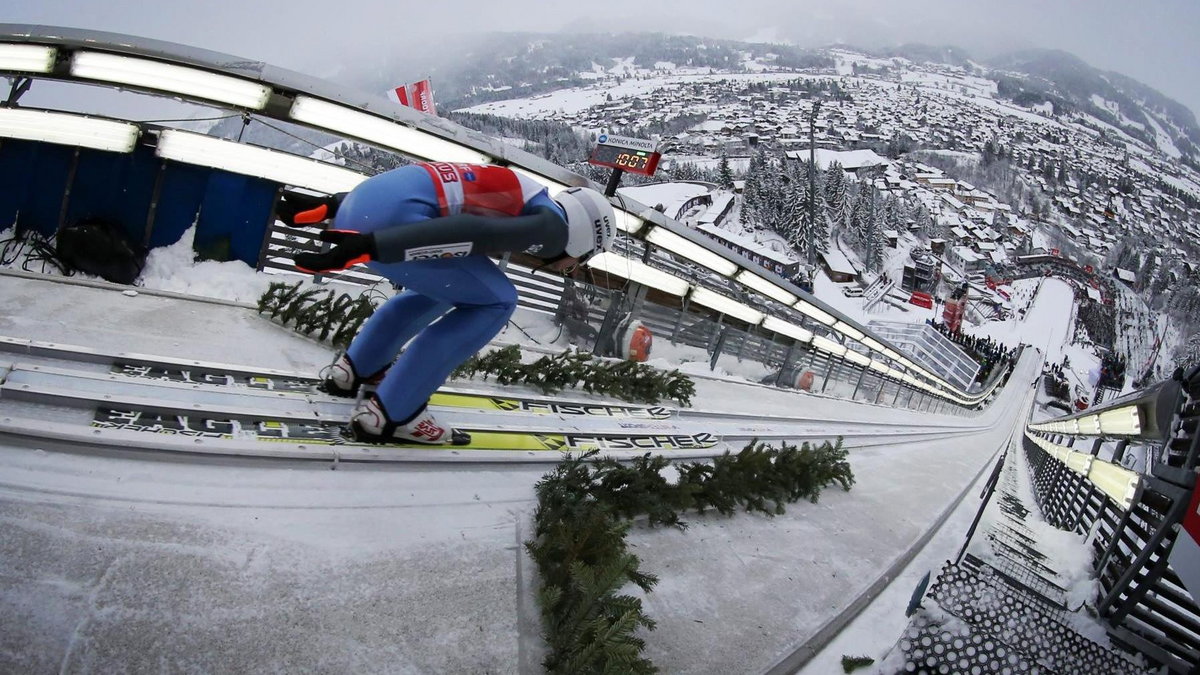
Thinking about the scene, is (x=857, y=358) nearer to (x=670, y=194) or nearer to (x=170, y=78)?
(x=170, y=78)

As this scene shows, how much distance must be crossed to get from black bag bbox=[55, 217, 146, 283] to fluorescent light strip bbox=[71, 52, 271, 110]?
1585 millimetres

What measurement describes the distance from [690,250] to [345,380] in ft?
16.4

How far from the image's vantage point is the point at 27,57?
446cm

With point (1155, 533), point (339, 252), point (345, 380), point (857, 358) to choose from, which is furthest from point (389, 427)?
point (857, 358)

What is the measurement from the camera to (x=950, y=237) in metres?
144

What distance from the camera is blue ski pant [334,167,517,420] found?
267 cm

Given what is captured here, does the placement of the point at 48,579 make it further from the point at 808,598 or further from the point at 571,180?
the point at 571,180

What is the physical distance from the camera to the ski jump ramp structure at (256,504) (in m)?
1.79

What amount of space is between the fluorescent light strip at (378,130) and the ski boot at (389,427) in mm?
3021

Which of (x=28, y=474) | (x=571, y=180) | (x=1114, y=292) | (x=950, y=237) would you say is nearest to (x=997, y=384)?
(x=571, y=180)

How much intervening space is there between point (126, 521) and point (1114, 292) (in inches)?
7126

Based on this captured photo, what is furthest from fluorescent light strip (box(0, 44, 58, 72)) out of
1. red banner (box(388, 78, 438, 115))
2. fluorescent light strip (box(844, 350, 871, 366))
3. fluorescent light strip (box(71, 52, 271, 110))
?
fluorescent light strip (box(844, 350, 871, 366))

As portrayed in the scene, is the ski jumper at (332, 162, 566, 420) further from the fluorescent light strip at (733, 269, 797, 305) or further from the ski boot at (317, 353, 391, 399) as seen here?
the fluorescent light strip at (733, 269, 797, 305)

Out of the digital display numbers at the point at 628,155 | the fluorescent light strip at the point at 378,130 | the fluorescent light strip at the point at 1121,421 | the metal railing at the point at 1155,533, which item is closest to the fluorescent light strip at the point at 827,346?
the digital display numbers at the point at 628,155
